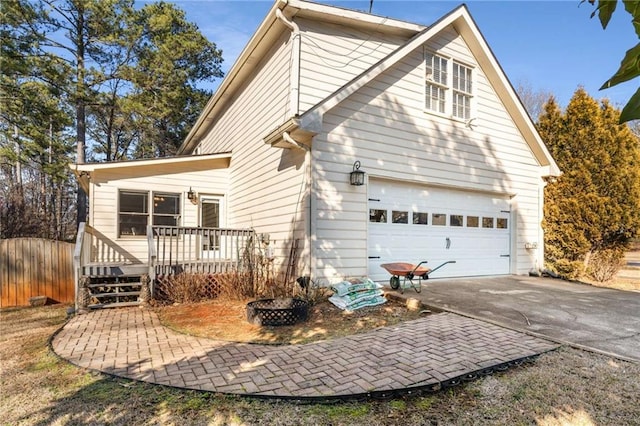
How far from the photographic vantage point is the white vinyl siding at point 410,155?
Answer: 23.6ft

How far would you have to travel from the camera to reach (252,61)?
31.0ft

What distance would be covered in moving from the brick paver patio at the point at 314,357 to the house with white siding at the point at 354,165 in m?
2.43

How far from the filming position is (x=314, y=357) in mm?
4168

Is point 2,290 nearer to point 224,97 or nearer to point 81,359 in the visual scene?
point 81,359

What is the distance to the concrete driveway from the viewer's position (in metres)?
4.63

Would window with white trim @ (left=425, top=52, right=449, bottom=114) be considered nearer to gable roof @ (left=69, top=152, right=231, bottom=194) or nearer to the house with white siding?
the house with white siding

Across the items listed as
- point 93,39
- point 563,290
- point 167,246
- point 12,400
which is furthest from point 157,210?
point 93,39

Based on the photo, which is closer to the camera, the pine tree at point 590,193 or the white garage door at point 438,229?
the white garage door at point 438,229

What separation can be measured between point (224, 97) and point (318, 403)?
419 inches

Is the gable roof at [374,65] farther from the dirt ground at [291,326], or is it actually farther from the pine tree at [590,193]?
the dirt ground at [291,326]

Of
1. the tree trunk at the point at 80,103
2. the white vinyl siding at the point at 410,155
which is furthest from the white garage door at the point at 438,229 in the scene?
the tree trunk at the point at 80,103

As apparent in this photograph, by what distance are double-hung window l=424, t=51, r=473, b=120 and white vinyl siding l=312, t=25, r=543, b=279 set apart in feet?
0.78

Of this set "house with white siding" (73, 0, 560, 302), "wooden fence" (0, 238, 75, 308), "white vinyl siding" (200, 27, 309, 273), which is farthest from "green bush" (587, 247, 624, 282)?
"wooden fence" (0, 238, 75, 308)

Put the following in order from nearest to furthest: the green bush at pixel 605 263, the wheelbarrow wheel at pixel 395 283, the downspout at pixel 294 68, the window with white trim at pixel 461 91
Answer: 1. the wheelbarrow wheel at pixel 395 283
2. the downspout at pixel 294 68
3. the window with white trim at pixel 461 91
4. the green bush at pixel 605 263
